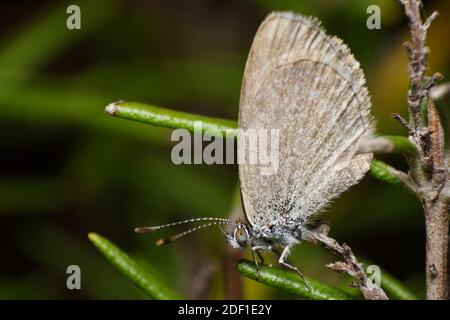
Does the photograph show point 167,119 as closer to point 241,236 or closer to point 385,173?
point 241,236

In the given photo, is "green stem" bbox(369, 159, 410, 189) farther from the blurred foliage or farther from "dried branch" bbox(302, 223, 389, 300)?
the blurred foliage

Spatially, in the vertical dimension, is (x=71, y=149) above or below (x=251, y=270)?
above

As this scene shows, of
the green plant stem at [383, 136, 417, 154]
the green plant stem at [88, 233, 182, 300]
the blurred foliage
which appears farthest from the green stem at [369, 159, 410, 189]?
the blurred foliage

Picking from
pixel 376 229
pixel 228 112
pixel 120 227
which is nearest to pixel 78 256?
pixel 120 227
